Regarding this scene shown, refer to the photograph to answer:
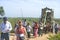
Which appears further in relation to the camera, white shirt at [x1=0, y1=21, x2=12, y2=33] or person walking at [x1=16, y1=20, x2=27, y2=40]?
white shirt at [x1=0, y1=21, x2=12, y2=33]

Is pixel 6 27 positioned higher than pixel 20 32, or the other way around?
pixel 6 27

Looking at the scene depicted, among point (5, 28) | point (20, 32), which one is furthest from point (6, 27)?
point (20, 32)

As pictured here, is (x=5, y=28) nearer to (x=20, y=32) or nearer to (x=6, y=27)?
(x=6, y=27)

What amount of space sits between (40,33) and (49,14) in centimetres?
574

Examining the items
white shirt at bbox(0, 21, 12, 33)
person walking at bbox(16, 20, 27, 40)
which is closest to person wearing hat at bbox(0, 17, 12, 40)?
white shirt at bbox(0, 21, 12, 33)

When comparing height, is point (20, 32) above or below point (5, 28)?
below

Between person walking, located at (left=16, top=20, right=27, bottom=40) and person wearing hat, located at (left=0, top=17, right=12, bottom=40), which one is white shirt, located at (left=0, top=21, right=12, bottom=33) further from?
person walking, located at (left=16, top=20, right=27, bottom=40)

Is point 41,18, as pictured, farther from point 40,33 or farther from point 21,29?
point 21,29

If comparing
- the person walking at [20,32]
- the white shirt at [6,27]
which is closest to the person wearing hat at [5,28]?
the white shirt at [6,27]

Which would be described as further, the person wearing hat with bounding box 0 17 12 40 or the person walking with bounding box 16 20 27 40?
the person wearing hat with bounding box 0 17 12 40

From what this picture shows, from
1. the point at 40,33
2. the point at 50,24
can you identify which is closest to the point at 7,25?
the point at 40,33

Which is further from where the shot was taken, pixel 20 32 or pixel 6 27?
pixel 6 27

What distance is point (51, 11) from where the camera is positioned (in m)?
30.2

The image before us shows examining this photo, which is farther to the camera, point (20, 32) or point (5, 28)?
point (5, 28)
